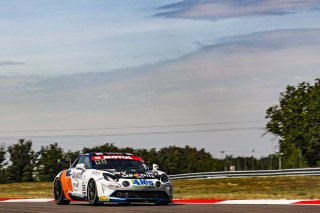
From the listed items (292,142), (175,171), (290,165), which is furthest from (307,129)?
(175,171)

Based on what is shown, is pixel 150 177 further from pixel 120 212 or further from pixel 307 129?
pixel 307 129

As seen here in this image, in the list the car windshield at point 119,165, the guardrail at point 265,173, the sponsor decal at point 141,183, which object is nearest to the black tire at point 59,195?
the car windshield at point 119,165

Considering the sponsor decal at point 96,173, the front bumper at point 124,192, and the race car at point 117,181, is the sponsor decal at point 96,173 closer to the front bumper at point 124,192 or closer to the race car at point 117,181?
the race car at point 117,181

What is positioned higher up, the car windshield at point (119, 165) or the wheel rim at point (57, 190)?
the car windshield at point (119, 165)

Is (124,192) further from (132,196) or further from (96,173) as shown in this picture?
(96,173)

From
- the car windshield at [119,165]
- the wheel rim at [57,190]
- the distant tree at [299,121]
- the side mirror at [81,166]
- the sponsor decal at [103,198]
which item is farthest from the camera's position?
the distant tree at [299,121]

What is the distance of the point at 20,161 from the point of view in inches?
5049

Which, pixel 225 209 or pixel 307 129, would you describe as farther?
pixel 307 129

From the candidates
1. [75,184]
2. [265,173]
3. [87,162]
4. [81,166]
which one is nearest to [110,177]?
[87,162]

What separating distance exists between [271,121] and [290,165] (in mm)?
21931

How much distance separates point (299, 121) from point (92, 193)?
6280cm

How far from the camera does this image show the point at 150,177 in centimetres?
1586

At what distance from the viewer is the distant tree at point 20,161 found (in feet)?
421

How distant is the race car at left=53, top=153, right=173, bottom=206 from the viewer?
614 inches
